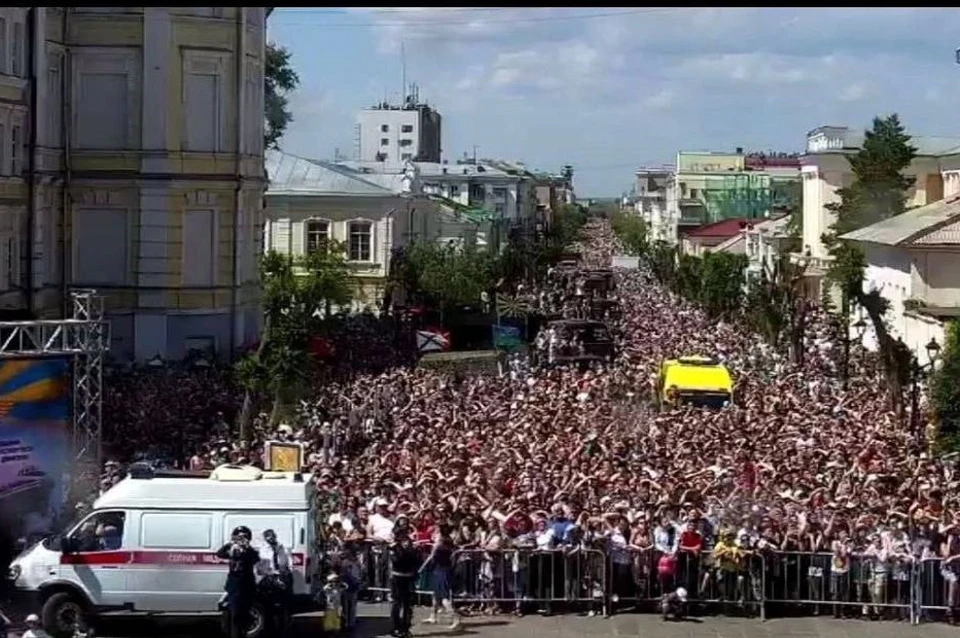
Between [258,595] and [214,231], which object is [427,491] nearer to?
[258,595]

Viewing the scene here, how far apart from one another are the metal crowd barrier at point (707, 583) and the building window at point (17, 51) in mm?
20883

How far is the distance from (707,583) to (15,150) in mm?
22699

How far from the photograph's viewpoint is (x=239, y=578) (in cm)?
1373

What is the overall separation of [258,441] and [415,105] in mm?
141858

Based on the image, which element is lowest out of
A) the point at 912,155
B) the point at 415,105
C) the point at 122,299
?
the point at 122,299

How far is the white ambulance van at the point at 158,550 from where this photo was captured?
14.5 m

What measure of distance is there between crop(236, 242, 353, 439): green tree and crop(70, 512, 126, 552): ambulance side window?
1013 centimetres

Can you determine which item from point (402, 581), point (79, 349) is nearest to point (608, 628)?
point (402, 581)

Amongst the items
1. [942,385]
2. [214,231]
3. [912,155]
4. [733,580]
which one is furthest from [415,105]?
[733,580]

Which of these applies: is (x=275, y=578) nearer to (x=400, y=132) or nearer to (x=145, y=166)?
(x=145, y=166)

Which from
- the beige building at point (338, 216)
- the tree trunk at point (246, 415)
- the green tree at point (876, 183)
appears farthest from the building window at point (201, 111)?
the green tree at point (876, 183)

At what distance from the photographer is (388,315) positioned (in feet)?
182

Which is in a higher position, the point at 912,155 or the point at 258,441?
the point at 912,155

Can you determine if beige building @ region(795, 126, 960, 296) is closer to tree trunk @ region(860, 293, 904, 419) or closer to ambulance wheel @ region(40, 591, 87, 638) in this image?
tree trunk @ region(860, 293, 904, 419)
